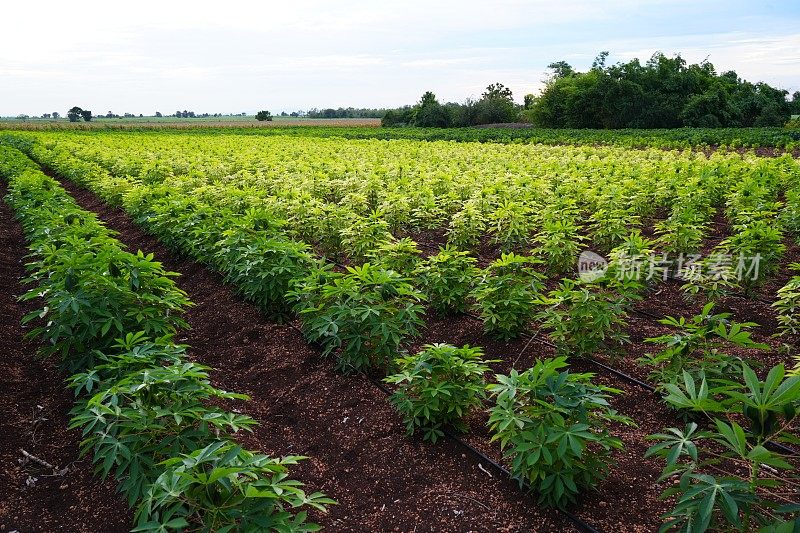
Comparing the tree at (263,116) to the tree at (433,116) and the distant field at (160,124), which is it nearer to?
the distant field at (160,124)

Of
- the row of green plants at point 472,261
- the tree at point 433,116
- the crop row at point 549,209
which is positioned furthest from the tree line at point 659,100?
the row of green plants at point 472,261

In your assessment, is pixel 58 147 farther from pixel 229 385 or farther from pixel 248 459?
pixel 248 459

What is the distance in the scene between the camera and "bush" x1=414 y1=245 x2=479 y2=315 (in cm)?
593

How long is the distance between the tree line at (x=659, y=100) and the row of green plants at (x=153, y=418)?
51726 mm

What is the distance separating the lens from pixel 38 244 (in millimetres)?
5820

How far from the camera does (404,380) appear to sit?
4734mm

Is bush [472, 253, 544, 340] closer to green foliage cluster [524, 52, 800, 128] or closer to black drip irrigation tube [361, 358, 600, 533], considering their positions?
black drip irrigation tube [361, 358, 600, 533]

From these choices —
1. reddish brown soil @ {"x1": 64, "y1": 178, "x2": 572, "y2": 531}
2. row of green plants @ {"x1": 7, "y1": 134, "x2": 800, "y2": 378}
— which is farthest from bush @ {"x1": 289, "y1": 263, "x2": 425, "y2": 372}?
reddish brown soil @ {"x1": 64, "y1": 178, "x2": 572, "y2": 531}

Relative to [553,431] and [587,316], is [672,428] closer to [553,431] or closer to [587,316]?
[553,431]

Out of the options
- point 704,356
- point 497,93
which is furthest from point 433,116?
point 704,356

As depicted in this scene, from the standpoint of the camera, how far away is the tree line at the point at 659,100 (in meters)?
47.5

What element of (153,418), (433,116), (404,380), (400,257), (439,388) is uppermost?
(433,116)

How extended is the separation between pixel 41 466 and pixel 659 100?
184 ft

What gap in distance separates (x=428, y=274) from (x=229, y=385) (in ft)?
7.72
